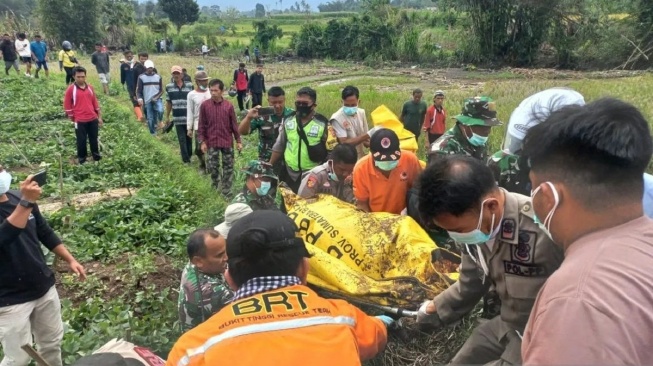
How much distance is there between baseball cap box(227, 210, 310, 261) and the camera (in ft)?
5.76

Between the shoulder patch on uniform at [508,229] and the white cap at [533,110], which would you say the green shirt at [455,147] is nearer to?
the white cap at [533,110]

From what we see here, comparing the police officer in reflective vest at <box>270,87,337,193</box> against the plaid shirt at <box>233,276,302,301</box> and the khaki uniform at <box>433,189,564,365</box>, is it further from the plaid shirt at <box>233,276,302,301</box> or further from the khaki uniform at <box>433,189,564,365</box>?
the plaid shirt at <box>233,276,302,301</box>

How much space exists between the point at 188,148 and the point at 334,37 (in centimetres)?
2956

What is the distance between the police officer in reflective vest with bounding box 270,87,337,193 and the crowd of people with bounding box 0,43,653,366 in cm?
81

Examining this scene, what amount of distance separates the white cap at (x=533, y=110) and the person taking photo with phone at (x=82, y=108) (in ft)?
23.8

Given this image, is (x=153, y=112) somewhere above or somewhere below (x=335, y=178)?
above

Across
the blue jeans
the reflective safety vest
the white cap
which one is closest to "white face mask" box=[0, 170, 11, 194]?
the reflective safety vest

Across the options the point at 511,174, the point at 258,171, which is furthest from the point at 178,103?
the point at 511,174

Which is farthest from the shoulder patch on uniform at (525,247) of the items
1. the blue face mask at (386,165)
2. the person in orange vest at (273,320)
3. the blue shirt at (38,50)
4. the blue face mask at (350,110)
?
the blue shirt at (38,50)

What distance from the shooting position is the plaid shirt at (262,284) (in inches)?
66.8

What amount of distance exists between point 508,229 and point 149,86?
9943mm

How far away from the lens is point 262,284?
1716 millimetres

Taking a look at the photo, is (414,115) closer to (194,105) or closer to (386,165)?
(194,105)

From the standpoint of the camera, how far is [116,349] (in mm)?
2201
